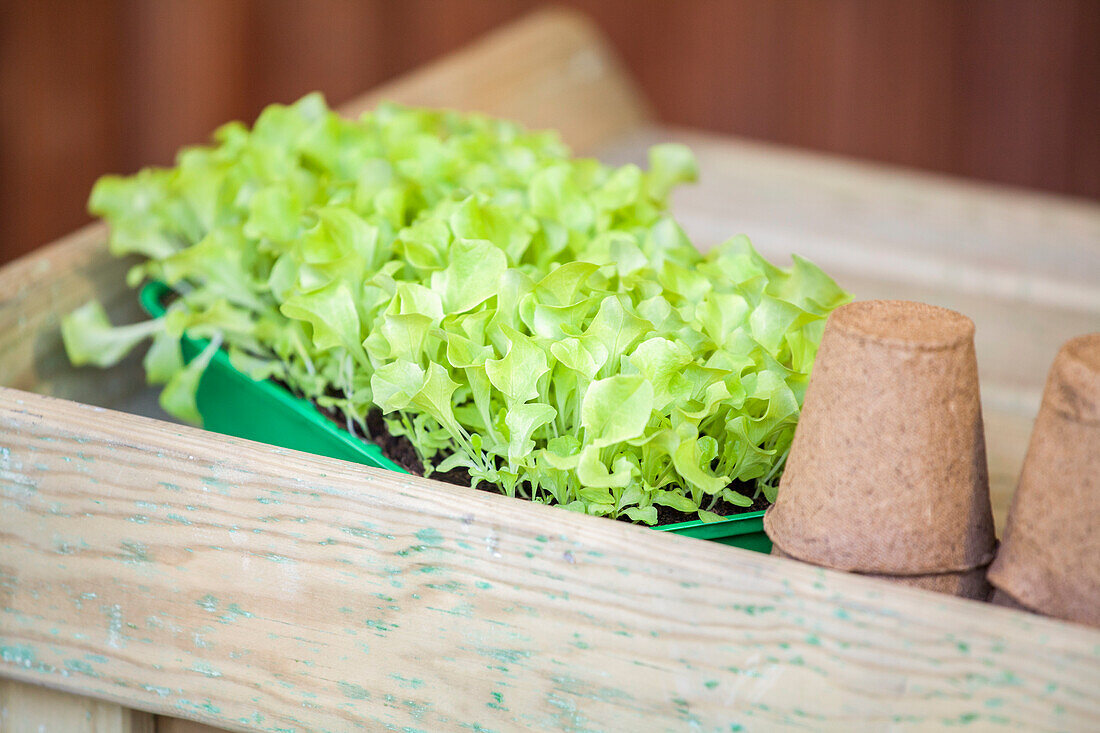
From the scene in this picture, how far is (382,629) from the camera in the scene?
0.43m

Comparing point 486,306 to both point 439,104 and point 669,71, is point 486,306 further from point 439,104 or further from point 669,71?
point 669,71

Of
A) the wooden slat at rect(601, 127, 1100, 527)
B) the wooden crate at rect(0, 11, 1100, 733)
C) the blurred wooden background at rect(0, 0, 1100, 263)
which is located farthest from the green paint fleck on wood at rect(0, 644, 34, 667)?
the blurred wooden background at rect(0, 0, 1100, 263)

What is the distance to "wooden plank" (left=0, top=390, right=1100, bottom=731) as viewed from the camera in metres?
0.36

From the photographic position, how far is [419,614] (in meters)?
0.42

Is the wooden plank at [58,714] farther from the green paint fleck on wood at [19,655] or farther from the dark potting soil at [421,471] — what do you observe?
the dark potting soil at [421,471]

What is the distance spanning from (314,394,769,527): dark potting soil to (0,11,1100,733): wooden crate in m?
0.08

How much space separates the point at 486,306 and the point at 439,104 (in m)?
0.61

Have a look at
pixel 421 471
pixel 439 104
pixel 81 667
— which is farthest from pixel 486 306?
pixel 439 104

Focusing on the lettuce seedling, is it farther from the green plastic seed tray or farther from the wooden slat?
the wooden slat

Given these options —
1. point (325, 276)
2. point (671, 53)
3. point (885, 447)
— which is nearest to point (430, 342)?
point (325, 276)

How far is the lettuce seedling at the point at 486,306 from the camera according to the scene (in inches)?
17.5

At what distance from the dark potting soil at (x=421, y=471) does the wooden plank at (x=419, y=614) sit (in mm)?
75

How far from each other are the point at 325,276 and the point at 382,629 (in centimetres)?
19

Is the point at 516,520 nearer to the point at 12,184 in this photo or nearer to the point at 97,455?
the point at 97,455
